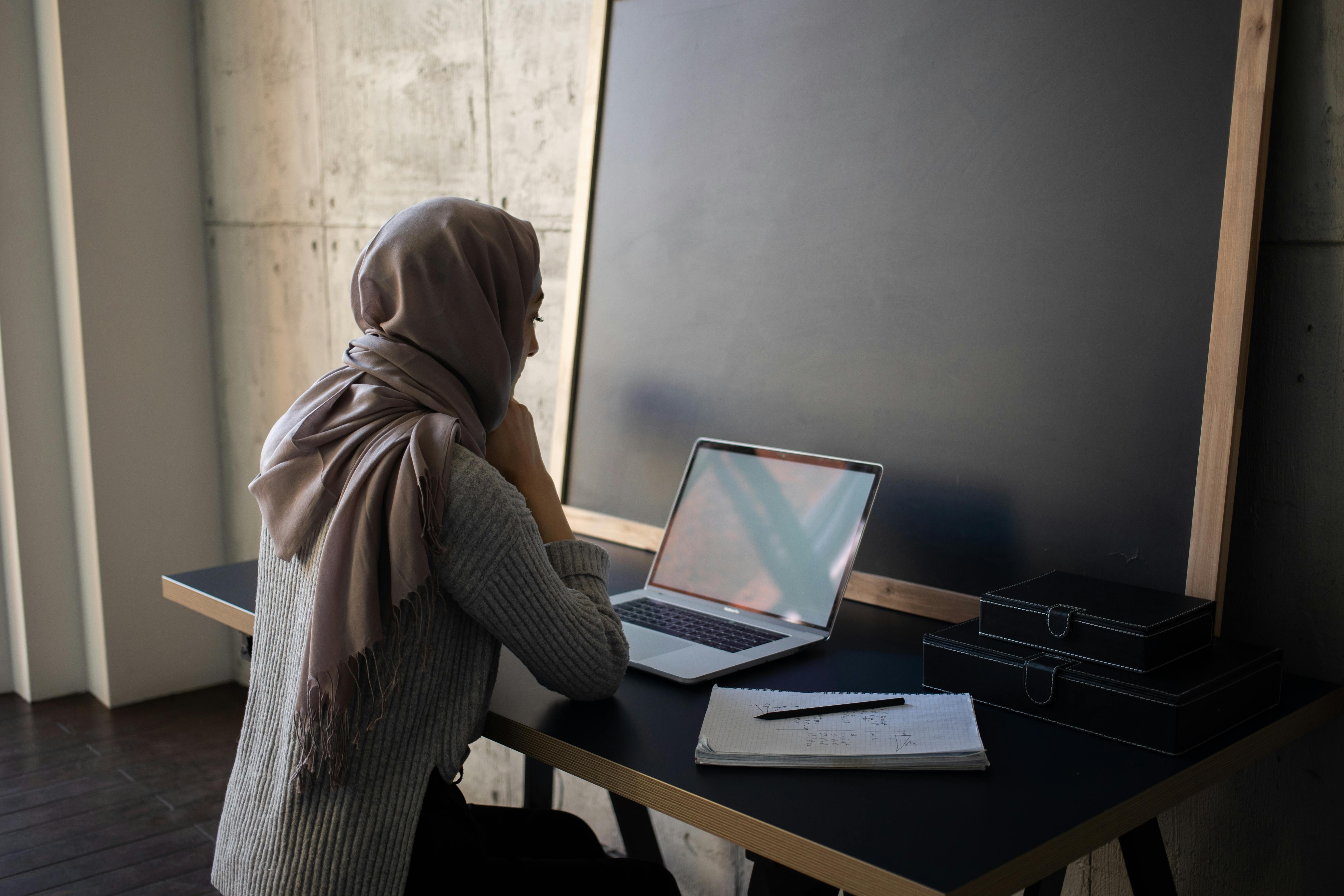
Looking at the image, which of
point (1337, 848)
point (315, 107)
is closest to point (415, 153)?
point (315, 107)

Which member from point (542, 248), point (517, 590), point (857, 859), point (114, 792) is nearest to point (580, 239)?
point (542, 248)

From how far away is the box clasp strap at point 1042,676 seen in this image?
1240 millimetres

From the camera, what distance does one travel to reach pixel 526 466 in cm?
149

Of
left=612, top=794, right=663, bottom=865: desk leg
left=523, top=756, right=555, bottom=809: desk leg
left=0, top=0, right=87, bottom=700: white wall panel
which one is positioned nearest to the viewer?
left=612, top=794, right=663, bottom=865: desk leg

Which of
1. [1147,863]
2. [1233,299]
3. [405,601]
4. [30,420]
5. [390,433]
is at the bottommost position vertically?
[1147,863]

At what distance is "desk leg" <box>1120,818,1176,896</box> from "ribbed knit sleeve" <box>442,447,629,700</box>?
668 millimetres

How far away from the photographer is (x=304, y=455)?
1.29m

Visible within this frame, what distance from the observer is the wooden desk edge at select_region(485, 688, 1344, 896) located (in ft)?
3.10

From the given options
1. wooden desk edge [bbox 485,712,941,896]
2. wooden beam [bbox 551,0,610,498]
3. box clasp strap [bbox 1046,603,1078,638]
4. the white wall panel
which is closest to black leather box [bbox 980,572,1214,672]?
box clasp strap [bbox 1046,603,1078,638]

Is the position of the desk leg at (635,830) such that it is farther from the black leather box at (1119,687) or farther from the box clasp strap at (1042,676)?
the box clasp strap at (1042,676)

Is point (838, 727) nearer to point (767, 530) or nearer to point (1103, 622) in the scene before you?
point (1103, 622)

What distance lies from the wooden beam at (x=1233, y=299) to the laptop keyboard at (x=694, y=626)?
581mm

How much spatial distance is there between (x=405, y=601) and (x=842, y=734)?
0.50 m

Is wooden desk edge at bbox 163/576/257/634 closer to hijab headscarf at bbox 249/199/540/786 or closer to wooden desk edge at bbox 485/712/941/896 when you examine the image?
hijab headscarf at bbox 249/199/540/786
